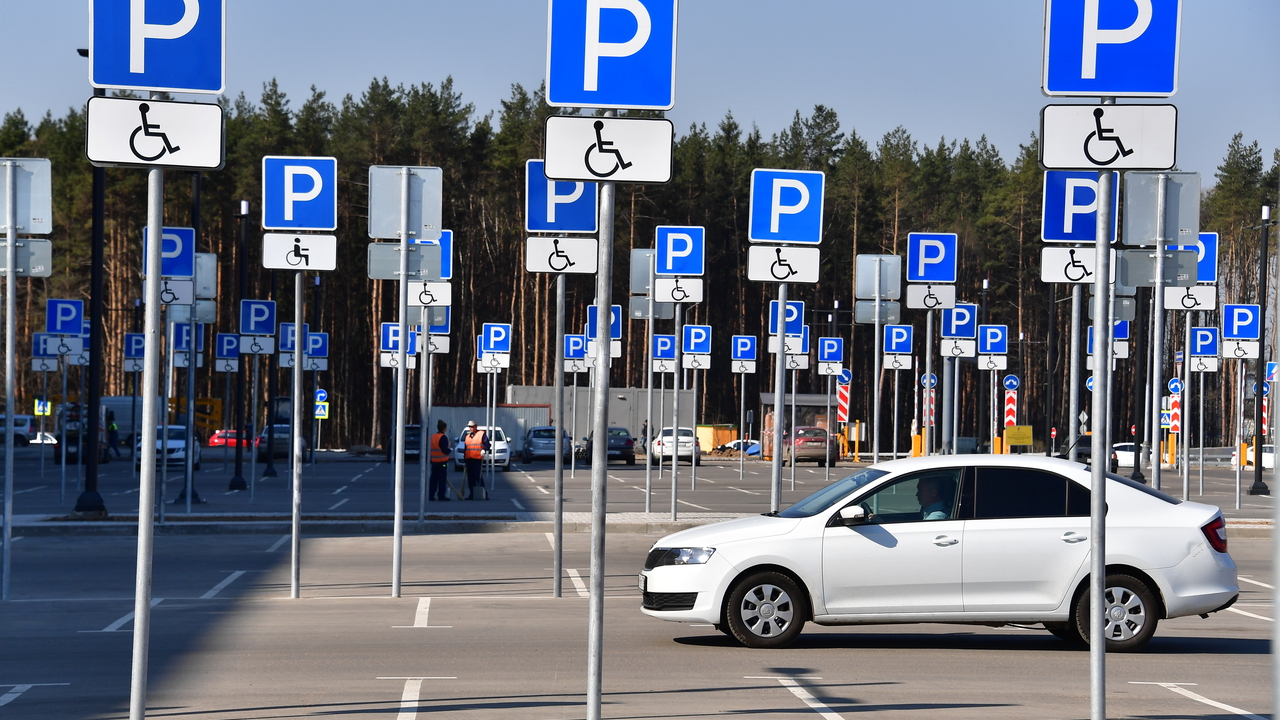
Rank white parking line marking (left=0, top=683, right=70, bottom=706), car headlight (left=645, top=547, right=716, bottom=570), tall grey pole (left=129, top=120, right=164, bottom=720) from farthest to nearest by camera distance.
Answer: car headlight (left=645, top=547, right=716, bottom=570)
white parking line marking (left=0, top=683, right=70, bottom=706)
tall grey pole (left=129, top=120, right=164, bottom=720)

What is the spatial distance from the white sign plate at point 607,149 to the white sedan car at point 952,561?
5551 millimetres

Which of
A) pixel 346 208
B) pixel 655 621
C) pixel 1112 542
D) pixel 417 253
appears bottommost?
pixel 655 621

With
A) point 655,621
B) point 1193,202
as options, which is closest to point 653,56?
point 655,621

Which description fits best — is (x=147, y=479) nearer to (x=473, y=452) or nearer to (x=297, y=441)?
(x=297, y=441)

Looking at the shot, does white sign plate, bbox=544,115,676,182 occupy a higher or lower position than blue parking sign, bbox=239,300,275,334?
higher

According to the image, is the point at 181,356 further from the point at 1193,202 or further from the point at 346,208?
the point at 346,208

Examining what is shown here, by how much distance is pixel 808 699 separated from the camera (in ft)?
32.1

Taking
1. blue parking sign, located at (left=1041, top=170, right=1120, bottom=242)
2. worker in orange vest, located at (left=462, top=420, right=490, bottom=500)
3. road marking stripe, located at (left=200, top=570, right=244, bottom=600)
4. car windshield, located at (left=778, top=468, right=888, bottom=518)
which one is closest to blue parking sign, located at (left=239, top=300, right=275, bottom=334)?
worker in orange vest, located at (left=462, top=420, right=490, bottom=500)

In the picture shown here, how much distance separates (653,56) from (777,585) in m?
6.16

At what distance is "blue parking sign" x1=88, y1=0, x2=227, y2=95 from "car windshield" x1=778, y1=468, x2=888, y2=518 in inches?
248

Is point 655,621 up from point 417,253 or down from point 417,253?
down

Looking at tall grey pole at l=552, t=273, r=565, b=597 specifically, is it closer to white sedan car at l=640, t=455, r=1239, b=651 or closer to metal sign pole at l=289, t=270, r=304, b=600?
metal sign pole at l=289, t=270, r=304, b=600

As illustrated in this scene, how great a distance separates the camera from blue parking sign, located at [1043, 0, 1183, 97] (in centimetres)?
724

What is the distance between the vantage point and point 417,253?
50.6ft
